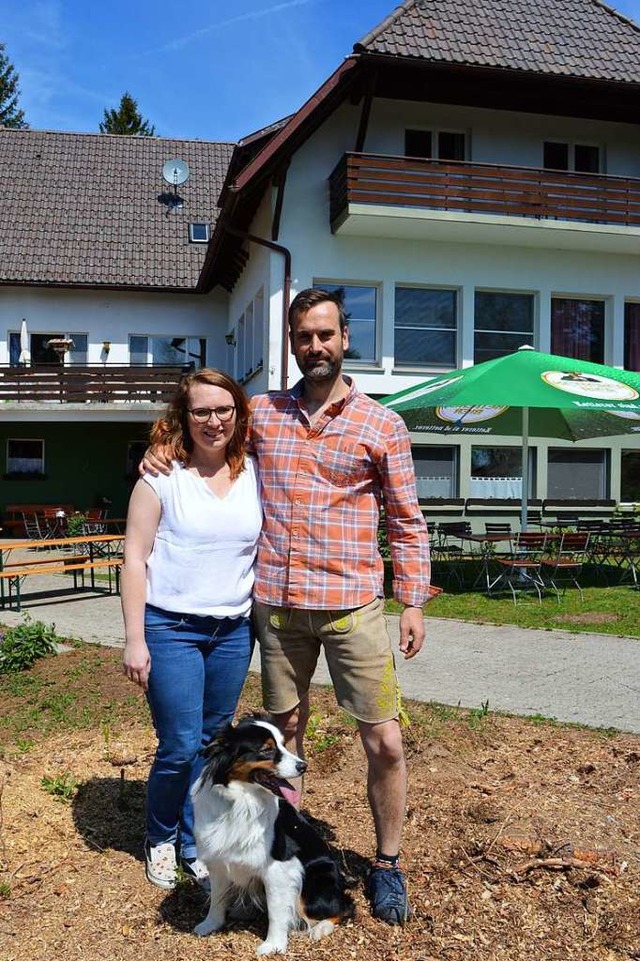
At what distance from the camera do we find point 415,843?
376 centimetres

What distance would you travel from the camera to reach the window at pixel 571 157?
17781 millimetres

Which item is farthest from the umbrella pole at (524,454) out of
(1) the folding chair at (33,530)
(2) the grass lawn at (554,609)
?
(1) the folding chair at (33,530)

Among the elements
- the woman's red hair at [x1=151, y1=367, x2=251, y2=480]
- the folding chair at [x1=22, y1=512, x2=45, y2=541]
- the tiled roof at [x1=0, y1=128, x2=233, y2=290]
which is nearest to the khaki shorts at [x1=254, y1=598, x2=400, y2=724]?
the woman's red hair at [x1=151, y1=367, x2=251, y2=480]

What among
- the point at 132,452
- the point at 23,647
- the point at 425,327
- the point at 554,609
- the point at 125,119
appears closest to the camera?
the point at 23,647

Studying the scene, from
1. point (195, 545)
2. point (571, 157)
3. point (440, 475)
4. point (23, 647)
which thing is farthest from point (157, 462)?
point (571, 157)

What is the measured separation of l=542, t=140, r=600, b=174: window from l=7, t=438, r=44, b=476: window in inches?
576

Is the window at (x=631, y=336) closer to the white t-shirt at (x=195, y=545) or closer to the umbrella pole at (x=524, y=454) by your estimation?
the umbrella pole at (x=524, y=454)

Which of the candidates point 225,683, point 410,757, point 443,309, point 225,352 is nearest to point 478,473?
point 443,309

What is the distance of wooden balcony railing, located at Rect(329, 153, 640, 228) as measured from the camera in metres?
15.4

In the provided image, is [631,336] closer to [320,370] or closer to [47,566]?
[47,566]

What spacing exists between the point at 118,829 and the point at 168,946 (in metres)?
1.08

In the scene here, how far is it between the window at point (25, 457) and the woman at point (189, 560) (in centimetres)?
2118

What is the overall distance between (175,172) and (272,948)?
24.4 meters

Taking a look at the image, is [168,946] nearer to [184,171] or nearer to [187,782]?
[187,782]
